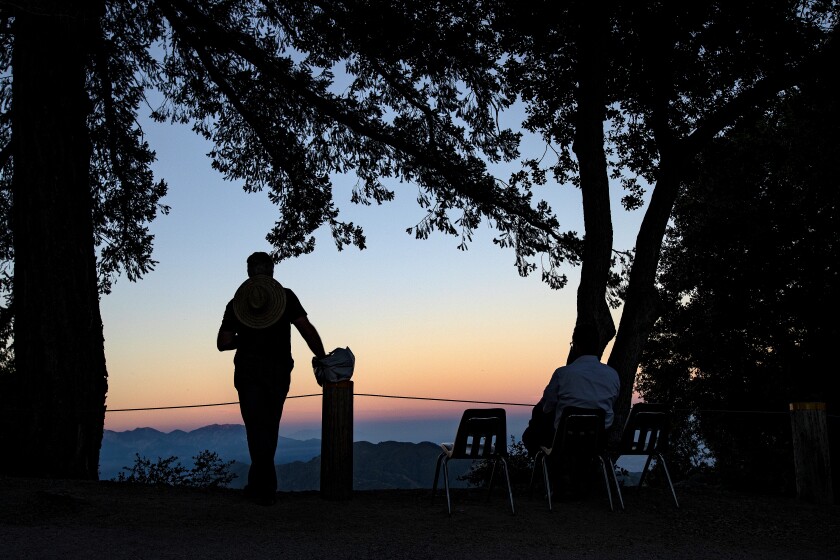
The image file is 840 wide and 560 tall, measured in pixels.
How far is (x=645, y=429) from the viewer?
794 centimetres

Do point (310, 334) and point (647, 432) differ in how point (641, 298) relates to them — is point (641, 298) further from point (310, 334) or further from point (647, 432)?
point (310, 334)

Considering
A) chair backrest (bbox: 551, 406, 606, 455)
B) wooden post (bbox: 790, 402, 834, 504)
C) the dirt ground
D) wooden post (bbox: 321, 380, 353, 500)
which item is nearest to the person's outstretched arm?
wooden post (bbox: 321, 380, 353, 500)

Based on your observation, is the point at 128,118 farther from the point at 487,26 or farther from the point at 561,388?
the point at 561,388

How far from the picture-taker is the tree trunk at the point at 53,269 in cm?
956

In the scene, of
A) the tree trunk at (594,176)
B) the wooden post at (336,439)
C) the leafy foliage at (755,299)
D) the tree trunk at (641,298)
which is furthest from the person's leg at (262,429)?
the leafy foliage at (755,299)

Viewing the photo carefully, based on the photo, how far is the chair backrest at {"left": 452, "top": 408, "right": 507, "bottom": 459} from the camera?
7.41 meters

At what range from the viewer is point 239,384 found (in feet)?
24.3

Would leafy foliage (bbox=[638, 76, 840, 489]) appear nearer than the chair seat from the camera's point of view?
No

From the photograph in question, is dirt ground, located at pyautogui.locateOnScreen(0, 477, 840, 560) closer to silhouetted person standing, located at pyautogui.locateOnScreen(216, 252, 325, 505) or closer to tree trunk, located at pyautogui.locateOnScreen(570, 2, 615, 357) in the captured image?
silhouetted person standing, located at pyautogui.locateOnScreen(216, 252, 325, 505)

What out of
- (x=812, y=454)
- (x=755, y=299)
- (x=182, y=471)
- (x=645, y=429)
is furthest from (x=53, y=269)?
(x=755, y=299)

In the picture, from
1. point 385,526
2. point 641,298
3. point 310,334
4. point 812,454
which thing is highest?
point 641,298

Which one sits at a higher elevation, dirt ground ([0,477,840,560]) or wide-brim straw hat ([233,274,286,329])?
wide-brim straw hat ([233,274,286,329])

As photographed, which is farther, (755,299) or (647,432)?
(755,299)

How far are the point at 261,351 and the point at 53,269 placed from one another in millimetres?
3867
